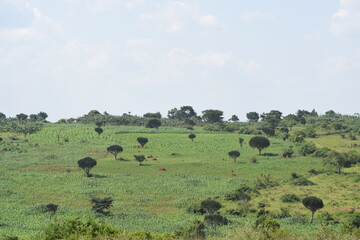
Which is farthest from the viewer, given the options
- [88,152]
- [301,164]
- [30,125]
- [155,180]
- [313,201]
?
[30,125]

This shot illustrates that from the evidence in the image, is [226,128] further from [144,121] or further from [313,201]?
[313,201]

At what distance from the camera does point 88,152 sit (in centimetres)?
10738

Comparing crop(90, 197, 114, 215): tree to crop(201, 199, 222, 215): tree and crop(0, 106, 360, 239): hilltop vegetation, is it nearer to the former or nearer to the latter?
crop(0, 106, 360, 239): hilltop vegetation

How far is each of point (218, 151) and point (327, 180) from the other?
134 ft

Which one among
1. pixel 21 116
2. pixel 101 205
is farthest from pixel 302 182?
pixel 21 116

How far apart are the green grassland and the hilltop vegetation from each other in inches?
6.8

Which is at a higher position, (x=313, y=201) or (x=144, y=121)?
(x=144, y=121)

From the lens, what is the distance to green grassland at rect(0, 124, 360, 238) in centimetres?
5106

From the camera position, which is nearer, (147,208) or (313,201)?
(313,201)

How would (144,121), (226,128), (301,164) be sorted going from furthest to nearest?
(144,121), (226,128), (301,164)

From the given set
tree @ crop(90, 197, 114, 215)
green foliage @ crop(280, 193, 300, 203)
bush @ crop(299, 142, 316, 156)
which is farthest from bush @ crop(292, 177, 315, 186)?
tree @ crop(90, 197, 114, 215)

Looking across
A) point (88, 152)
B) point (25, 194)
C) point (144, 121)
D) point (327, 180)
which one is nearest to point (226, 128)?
point (144, 121)

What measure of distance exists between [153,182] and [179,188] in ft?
20.7

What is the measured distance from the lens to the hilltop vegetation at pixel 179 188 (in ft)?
142
